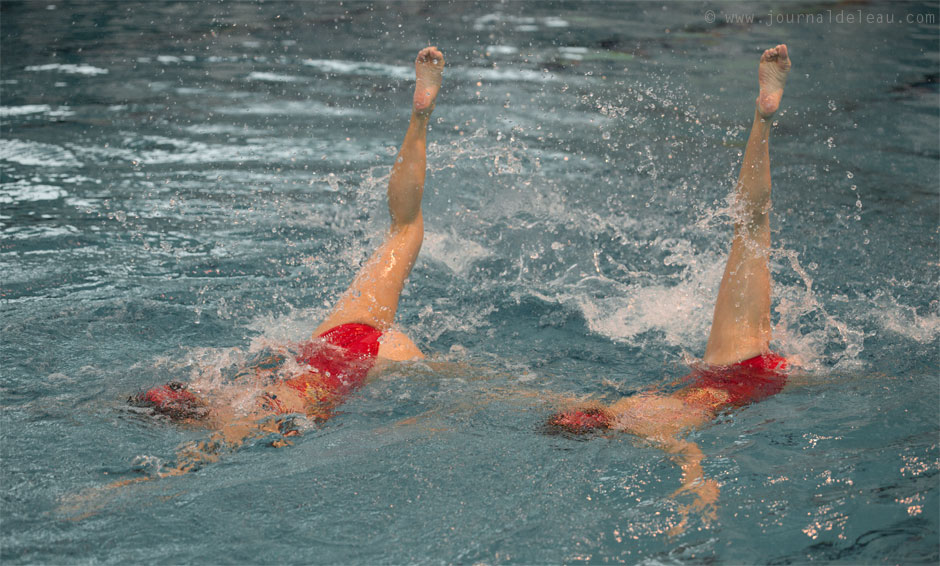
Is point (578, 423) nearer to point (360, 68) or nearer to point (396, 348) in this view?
point (396, 348)

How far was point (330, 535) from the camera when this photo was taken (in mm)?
2266

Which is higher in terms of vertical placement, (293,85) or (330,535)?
(293,85)

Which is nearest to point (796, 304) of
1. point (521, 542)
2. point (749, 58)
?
point (521, 542)

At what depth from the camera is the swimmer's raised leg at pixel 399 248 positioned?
2.98 meters

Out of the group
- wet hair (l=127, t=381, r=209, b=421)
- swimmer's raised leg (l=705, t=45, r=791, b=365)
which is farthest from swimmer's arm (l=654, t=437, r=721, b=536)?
wet hair (l=127, t=381, r=209, b=421)

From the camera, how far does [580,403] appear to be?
9.50 feet

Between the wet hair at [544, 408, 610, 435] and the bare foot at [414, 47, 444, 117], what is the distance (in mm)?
1166

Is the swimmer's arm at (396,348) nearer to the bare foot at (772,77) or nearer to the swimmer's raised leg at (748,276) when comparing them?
the swimmer's raised leg at (748,276)

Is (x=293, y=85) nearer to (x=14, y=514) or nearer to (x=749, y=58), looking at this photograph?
(x=749, y=58)

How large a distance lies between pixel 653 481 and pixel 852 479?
1.89 ft

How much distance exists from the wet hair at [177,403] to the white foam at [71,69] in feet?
16.7

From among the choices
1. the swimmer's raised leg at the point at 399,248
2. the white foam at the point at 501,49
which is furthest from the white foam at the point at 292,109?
the swimmer's raised leg at the point at 399,248

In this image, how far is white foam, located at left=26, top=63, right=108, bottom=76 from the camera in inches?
268

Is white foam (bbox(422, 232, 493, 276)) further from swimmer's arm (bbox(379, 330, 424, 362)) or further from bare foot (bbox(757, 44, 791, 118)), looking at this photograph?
bare foot (bbox(757, 44, 791, 118))
